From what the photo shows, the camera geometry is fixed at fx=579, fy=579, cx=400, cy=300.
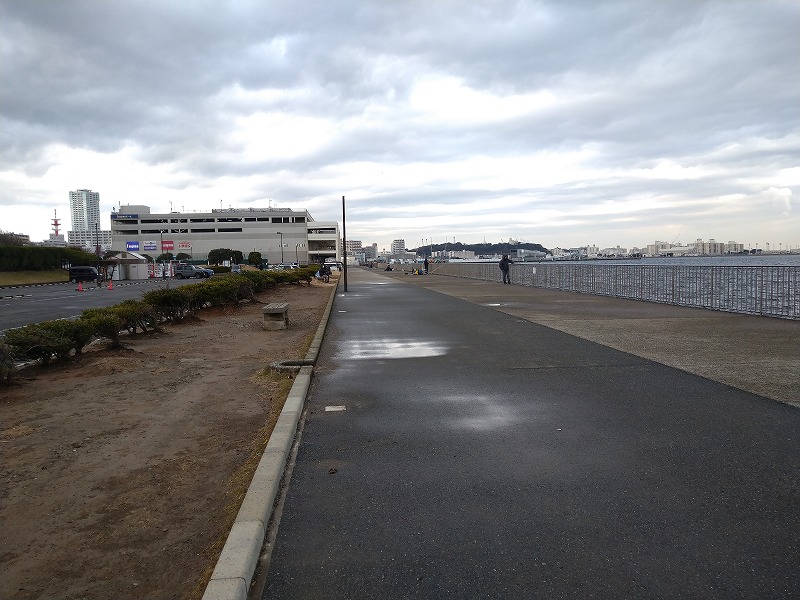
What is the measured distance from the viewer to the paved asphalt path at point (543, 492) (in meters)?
3.08

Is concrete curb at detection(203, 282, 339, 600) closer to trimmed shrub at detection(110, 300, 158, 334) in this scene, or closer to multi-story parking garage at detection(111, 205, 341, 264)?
trimmed shrub at detection(110, 300, 158, 334)

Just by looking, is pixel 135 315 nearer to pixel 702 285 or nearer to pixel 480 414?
pixel 480 414

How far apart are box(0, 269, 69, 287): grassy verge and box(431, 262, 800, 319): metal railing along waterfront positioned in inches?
1653

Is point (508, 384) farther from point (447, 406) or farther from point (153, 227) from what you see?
point (153, 227)

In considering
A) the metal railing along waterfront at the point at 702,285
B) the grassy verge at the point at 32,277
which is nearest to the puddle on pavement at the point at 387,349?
the metal railing along waterfront at the point at 702,285

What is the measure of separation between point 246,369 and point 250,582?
235 inches

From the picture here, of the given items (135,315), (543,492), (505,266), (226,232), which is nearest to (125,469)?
(543,492)

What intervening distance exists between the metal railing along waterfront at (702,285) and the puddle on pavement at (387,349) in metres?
8.97

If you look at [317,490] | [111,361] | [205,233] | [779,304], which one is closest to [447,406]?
[317,490]

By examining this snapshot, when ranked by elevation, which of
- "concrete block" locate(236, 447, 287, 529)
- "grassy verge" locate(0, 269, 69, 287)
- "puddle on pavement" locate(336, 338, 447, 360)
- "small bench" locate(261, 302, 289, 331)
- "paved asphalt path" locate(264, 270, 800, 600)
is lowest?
"paved asphalt path" locate(264, 270, 800, 600)

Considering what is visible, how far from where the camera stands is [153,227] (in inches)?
4899

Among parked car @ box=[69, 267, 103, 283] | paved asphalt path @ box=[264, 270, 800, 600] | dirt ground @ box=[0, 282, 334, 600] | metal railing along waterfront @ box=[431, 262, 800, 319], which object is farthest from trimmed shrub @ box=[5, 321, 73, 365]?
parked car @ box=[69, 267, 103, 283]

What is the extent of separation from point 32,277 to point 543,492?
5860 cm

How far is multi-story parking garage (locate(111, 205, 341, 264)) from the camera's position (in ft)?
406
